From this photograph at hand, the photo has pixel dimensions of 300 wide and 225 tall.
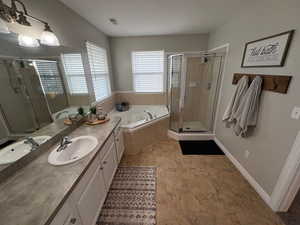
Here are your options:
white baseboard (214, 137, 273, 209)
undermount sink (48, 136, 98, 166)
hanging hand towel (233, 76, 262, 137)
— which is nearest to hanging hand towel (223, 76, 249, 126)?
hanging hand towel (233, 76, 262, 137)

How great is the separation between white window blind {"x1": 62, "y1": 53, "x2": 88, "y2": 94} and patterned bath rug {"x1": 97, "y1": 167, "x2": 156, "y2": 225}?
1.48 meters

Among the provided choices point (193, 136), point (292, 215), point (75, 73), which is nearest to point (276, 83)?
point (292, 215)

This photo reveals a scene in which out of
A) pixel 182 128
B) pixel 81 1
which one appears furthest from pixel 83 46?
pixel 182 128

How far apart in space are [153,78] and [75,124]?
254 centimetres

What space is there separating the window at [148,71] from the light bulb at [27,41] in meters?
2.49

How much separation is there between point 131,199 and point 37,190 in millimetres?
1087

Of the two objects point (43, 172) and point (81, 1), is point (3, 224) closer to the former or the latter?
point (43, 172)

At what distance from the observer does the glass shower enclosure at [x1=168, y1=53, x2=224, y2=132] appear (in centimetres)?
267

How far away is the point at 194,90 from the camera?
10.7ft

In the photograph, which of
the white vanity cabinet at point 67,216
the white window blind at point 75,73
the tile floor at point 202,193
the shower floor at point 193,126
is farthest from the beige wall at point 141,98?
the white vanity cabinet at point 67,216

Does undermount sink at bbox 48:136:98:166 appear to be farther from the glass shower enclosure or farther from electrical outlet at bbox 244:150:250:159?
electrical outlet at bbox 244:150:250:159

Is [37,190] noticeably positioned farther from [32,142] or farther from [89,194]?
[32,142]

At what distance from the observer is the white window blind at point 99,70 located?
2.52m

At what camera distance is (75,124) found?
179cm
